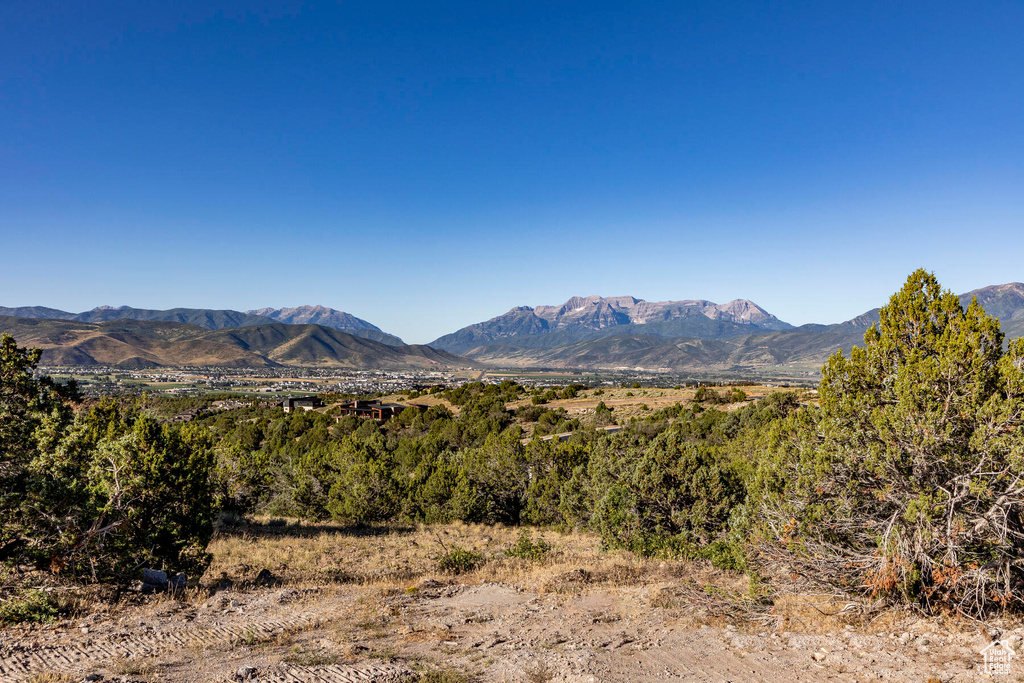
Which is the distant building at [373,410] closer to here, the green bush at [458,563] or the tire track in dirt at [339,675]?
the green bush at [458,563]

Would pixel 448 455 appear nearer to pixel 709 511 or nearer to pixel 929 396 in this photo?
pixel 709 511

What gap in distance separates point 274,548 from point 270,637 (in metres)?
11.0

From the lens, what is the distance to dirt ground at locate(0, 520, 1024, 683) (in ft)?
25.6

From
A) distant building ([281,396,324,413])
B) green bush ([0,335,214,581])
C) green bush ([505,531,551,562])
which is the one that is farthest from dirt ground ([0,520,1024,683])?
distant building ([281,396,324,413])

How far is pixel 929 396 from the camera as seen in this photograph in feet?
29.8

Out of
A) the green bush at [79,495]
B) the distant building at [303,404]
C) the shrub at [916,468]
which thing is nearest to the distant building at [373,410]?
the distant building at [303,404]

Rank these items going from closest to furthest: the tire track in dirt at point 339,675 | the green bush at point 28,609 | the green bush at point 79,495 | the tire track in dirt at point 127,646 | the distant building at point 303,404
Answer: the tire track in dirt at point 339,675, the tire track in dirt at point 127,646, the green bush at point 28,609, the green bush at point 79,495, the distant building at point 303,404

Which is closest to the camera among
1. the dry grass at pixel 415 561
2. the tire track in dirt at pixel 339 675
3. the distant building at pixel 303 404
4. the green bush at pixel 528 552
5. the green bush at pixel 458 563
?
the tire track in dirt at pixel 339 675

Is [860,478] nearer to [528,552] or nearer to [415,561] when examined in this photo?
[528,552]

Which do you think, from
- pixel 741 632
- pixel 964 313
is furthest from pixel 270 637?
pixel 964 313

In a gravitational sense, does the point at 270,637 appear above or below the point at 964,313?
below

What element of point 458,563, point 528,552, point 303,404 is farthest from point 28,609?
point 303,404

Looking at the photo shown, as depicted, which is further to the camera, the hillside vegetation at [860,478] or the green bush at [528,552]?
the green bush at [528,552]

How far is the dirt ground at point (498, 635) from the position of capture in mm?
7816
